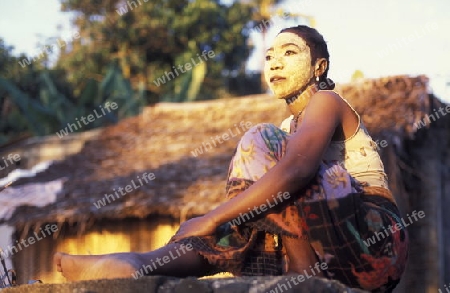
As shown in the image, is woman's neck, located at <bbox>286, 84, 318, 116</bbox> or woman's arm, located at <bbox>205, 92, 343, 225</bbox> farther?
woman's neck, located at <bbox>286, 84, 318, 116</bbox>

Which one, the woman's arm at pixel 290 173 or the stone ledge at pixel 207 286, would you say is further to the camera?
the woman's arm at pixel 290 173

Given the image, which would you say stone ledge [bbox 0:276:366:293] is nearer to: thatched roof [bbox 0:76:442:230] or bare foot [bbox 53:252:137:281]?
bare foot [bbox 53:252:137:281]

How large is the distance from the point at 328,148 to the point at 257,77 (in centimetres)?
1926

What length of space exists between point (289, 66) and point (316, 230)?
2.45 feet

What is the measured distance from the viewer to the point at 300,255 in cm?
263

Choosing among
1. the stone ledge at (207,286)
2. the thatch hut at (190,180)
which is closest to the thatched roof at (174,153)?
the thatch hut at (190,180)

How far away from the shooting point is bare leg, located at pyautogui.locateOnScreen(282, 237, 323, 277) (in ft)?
8.58

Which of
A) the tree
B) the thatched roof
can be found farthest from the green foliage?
the tree

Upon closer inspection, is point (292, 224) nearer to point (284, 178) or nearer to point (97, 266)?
point (284, 178)

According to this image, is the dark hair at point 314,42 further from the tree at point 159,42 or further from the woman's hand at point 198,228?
the tree at point 159,42

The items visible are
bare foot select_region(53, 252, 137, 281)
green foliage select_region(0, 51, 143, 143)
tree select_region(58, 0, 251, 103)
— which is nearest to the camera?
bare foot select_region(53, 252, 137, 281)

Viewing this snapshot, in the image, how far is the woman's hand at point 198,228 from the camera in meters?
2.60

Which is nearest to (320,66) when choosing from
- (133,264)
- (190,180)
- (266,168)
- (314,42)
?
(314,42)

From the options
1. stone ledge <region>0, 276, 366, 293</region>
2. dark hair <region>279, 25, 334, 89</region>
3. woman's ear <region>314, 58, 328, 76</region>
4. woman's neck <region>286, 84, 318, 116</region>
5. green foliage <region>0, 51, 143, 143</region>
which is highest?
green foliage <region>0, 51, 143, 143</region>
